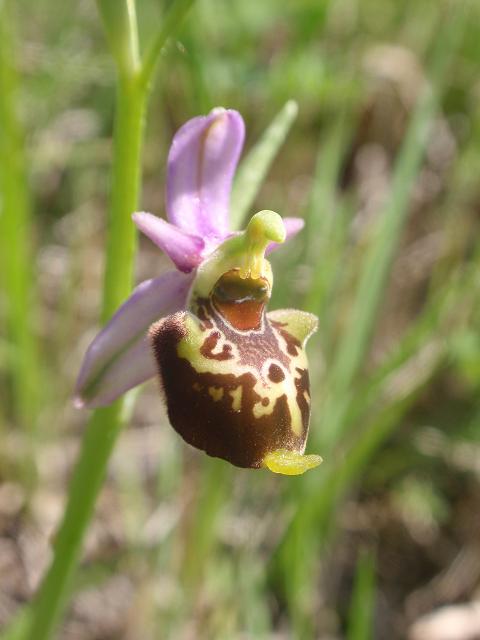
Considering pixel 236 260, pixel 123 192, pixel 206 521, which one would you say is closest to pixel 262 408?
pixel 236 260

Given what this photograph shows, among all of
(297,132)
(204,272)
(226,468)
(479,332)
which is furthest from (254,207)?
(204,272)

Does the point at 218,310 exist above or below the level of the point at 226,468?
above

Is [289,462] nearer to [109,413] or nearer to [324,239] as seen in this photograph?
[109,413]

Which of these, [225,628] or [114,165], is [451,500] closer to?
[225,628]

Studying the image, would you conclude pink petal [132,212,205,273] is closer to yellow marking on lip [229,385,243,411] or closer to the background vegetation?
yellow marking on lip [229,385,243,411]

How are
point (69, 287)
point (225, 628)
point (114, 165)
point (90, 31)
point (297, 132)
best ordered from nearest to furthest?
point (114, 165) → point (225, 628) → point (69, 287) → point (90, 31) → point (297, 132)

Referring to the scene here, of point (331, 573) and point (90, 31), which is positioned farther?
point (90, 31)

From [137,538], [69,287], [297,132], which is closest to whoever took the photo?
[137,538]

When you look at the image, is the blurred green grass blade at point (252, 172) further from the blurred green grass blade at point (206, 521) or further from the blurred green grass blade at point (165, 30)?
the blurred green grass blade at point (206, 521)
